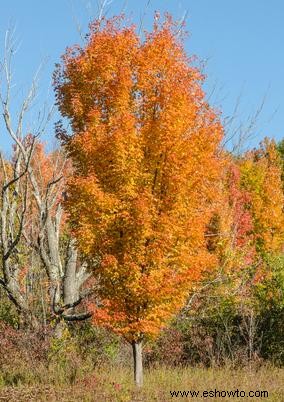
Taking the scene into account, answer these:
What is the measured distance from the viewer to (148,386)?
12.5 m

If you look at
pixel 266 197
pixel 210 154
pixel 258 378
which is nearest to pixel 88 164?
pixel 210 154

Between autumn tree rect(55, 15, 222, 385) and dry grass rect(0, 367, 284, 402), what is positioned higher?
autumn tree rect(55, 15, 222, 385)

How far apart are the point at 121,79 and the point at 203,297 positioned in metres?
9.28

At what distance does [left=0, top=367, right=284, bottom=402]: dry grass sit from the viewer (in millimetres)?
10938

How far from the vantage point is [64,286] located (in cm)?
1831

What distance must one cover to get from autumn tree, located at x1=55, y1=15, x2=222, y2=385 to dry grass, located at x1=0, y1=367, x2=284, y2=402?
1145 mm

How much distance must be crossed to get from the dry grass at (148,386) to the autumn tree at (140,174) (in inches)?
45.1

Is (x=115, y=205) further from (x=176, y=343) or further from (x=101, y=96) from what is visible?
(x=176, y=343)

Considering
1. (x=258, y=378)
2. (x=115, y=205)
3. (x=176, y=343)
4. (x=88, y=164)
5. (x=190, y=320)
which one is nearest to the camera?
(x=115, y=205)

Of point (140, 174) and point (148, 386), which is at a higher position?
point (140, 174)

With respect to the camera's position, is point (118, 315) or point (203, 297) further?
point (203, 297)

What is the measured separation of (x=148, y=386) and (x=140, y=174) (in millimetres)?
4589

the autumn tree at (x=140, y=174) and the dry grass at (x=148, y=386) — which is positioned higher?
the autumn tree at (x=140, y=174)

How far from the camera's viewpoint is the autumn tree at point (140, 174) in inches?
437
